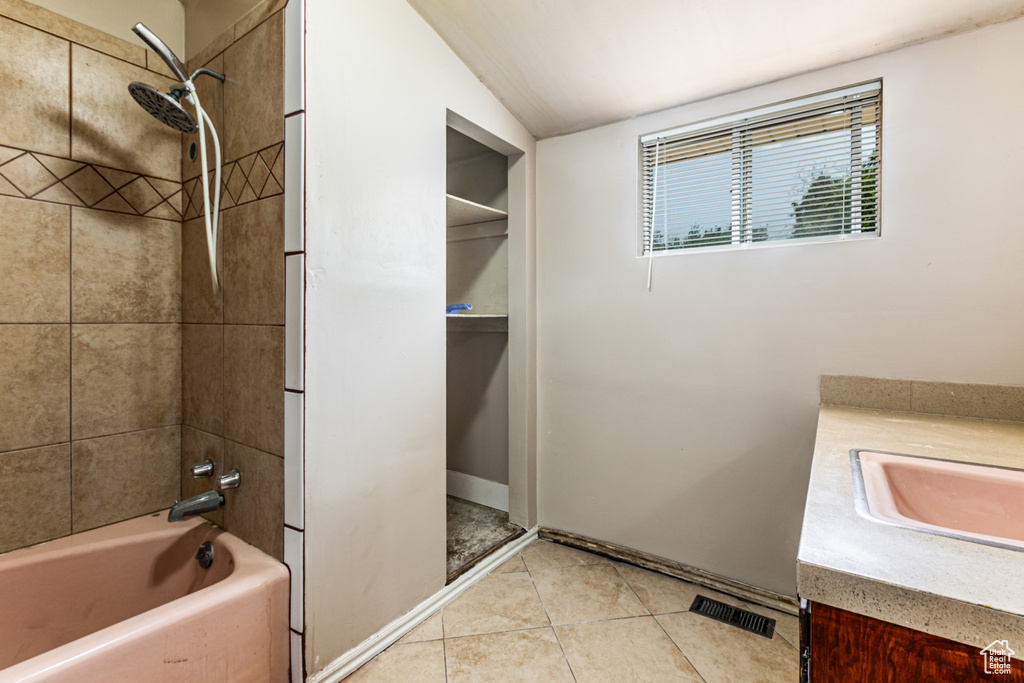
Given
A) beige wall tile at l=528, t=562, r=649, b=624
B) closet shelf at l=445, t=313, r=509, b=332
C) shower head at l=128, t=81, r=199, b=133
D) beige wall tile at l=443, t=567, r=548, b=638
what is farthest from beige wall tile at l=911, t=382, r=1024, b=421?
Result: shower head at l=128, t=81, r=199, b=133

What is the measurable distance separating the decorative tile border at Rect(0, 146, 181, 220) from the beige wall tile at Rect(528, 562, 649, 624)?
2013mm

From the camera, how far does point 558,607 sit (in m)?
1.70

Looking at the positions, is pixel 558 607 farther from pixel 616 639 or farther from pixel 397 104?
pixel 397 104

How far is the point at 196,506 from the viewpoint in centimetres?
139

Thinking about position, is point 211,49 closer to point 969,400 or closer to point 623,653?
point 623,653

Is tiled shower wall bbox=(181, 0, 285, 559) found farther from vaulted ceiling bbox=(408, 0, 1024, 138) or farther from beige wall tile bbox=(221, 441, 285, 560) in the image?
vaulted ceiling bbox=(408, 0, 1024, 138)

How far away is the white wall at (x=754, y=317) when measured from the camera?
1372 mm

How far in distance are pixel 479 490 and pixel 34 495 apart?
177 centimetres

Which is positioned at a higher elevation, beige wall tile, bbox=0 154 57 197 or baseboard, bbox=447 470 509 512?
beige wall tile, bbox=0 154 57 197

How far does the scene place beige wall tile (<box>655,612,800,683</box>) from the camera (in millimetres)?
1372

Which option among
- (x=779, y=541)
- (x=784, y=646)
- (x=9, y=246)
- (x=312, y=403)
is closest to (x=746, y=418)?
(x=779, y=541)

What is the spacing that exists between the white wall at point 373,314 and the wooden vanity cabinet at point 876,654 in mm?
1169

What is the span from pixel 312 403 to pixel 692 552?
1.62 meters
